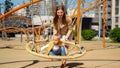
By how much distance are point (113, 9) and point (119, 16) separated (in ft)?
10.2

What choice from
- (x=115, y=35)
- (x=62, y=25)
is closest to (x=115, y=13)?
(x=115, y=35)

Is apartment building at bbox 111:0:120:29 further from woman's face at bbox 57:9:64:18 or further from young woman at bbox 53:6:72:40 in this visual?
woman's face at bbox 57:9:64:18

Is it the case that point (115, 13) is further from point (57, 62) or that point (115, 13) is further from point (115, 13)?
point (57, 62)

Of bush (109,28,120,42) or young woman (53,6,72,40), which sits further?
bush (109,28,120,42)

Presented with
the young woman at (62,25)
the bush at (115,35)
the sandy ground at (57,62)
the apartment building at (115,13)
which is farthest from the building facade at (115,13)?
the young woman at (62,25)

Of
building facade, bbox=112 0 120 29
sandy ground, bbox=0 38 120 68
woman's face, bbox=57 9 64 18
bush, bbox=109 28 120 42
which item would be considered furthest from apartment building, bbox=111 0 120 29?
woman's face, bbox=57 9 64 18

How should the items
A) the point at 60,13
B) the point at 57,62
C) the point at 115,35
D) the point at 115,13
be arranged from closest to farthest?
the point at 60,13
the point at 57,62
the point at 115,35
the point at 115,13

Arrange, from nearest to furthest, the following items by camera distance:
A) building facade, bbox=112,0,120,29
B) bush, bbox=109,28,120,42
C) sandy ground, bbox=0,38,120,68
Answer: sandy ground, bbox=0,38,120,68 → bush, bbox=109,28,120,42 → building facade, bbox=112,0,120,29

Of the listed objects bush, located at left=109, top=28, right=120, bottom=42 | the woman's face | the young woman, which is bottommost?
bush, located at left=109, top=28, right=120, bottom=42

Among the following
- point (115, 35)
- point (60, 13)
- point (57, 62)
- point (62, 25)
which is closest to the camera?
point (60, 13)

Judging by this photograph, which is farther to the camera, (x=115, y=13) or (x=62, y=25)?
(x=115, y=13)

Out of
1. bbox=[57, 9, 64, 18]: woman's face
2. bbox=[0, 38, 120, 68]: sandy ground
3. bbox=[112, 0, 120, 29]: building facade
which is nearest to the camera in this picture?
bbox=[57, 9, 64, 18]: woman's face

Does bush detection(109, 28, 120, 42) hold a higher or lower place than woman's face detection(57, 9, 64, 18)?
lower

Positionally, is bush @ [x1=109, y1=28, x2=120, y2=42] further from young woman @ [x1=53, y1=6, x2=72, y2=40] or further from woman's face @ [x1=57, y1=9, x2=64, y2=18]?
woman's face @ [x1=57, y1=9, x2=64, y2=18]
